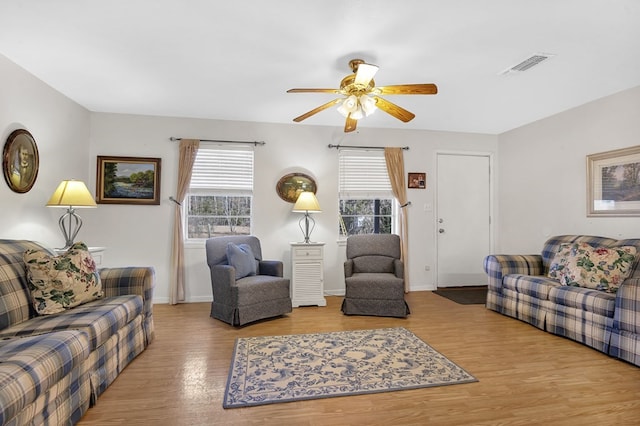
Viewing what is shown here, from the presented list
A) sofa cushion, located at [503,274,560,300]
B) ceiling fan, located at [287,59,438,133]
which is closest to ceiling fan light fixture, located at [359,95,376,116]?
ceiling fan, located at [287,59,438,133]

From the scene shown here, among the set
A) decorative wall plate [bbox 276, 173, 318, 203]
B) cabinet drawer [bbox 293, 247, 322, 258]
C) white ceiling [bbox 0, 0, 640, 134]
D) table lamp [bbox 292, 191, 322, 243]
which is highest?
white ceiling [bbox 0, 0, 640, 134]

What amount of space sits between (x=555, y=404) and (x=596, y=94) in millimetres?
3351

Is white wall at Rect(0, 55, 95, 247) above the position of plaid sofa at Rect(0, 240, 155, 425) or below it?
above

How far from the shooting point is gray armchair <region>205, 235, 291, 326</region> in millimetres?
3250

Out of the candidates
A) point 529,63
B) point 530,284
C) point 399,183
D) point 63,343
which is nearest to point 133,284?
point 63,343

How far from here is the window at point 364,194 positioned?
481cm

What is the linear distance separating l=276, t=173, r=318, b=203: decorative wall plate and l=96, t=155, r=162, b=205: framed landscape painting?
1629mm

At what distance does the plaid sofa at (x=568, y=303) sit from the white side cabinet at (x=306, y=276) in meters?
2.08

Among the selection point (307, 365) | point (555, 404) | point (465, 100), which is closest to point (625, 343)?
point (555, 404)

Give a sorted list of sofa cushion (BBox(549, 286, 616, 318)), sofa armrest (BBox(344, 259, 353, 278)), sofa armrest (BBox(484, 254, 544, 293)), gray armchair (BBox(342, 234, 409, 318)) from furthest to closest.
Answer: sofa armrest (BBox(344, 259, 353, 278))
sofa armrest (BBox(484, 254, 544, 293))
gray armchair (BBox(342, 234, 409, 318))
sofa cushion (BBox(549, 286, 616, 318))

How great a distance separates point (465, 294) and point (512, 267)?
109cm

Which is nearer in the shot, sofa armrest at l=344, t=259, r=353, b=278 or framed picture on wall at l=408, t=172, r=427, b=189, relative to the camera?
sofa armrest at l=344, t=259, r=353, b=278

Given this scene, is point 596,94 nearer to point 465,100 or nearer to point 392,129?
point 465,100

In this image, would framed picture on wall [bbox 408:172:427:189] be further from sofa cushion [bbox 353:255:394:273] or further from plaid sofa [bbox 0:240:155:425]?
plaid sofa [bbox 0:240:155:425]
